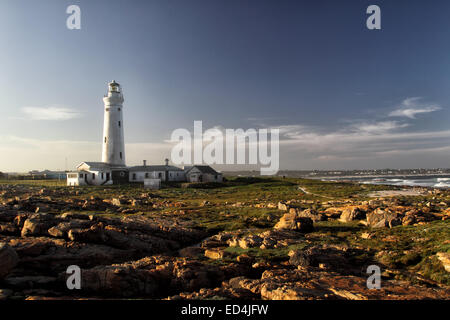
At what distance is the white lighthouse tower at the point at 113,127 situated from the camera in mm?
60562

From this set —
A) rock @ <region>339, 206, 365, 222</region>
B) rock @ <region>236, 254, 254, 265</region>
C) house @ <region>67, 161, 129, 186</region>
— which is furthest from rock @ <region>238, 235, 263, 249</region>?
house @ <region>67, 161, 129, 186</region>

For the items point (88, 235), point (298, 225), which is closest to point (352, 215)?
point (298, 225)

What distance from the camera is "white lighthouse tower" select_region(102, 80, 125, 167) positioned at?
6056 centimetres

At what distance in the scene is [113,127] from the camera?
6050 cm

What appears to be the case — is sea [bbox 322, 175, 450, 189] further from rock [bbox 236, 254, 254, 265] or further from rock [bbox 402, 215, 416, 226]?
rock [bbox 236, 254, 254, 265]

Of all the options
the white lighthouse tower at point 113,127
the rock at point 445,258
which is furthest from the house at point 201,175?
the rock at point 445,258

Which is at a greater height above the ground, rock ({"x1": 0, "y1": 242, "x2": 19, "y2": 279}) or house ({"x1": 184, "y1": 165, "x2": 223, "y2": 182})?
house ({"x1": 184, "y1": 165, "x2": 223, "y2": 182})

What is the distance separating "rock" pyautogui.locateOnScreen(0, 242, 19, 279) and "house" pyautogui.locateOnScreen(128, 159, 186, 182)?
53954mm

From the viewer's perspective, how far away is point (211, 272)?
1137 centimetres

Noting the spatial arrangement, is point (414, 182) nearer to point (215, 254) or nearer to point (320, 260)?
point (320, 260)

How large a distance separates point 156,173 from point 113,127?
14285 millimetres

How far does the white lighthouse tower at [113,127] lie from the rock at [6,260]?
174 feet

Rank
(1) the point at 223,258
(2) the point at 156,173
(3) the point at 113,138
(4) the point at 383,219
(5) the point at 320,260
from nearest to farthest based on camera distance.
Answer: (5) the point at 320,260 < (1) the point at 223,258 < (4) the point at 383,219 < (3) the point at 113,138 < (2) the point at 156,173
